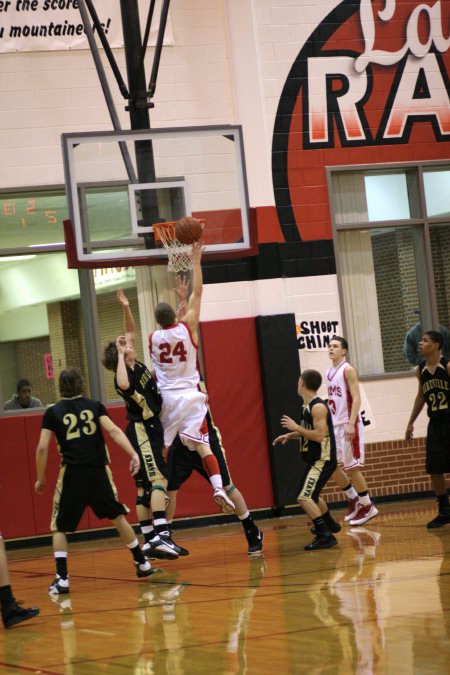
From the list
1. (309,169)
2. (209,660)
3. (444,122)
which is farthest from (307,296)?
(209,660)

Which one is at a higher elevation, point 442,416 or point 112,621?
point 442,416

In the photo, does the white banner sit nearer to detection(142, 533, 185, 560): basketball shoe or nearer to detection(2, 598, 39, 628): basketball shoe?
detection(142, 533, 185, 560): basketball shoe

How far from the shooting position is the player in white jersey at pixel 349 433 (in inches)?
459

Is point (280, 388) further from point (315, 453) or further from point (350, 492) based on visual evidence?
point (315, 453)

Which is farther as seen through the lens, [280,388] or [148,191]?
[280,388]

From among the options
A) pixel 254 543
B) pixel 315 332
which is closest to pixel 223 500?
pixel 254 543

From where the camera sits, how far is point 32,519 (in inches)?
523

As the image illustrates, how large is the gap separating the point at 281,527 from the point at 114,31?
6.29 m

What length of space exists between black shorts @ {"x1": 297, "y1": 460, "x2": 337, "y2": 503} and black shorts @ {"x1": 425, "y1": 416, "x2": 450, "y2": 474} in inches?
43.8

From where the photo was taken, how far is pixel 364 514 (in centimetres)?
1173

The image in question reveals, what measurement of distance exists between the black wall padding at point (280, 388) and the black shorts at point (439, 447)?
328 cm

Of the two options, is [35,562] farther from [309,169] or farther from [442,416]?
[309,169]

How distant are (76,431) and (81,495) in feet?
1.59

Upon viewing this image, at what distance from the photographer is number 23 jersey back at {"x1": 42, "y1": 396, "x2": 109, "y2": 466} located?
28.4 feet
